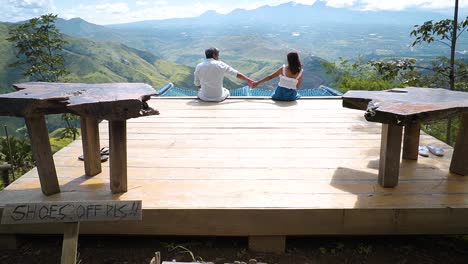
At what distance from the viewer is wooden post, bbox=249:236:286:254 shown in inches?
102

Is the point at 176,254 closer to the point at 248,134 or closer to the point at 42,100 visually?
the point at 42,100

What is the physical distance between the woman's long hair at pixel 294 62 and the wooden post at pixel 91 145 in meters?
3.56

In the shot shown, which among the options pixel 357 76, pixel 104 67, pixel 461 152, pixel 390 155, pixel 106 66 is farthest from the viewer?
pixel 106 66

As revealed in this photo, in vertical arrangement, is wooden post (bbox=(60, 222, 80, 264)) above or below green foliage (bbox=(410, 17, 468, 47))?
below

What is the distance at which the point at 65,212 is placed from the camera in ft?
5.46

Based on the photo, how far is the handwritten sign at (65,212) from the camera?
1651 mm

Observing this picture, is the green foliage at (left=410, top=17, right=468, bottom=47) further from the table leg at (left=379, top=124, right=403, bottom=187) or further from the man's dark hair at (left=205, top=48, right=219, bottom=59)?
the table leg at (left=379, top=124, right=403, bottom=187)

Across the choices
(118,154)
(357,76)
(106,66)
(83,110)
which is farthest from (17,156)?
(106,66)

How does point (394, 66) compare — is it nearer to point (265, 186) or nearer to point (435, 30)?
point (435, 30)

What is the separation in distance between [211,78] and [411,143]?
3.25m

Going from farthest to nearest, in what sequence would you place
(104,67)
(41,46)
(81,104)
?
(104,67) → (41,46) → (81,104)

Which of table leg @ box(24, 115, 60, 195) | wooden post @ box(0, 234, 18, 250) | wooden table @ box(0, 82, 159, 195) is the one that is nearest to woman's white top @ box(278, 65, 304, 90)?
wooden table @ box(0, 82, 159, 195)

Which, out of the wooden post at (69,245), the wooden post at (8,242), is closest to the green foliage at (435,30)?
the wooden post at (69,245)

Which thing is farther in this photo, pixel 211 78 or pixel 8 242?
pixel 211 78
